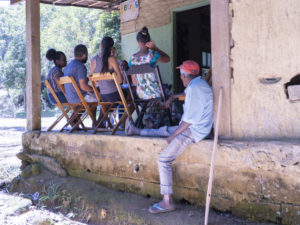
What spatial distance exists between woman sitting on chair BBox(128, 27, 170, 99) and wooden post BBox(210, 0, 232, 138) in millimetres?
1025

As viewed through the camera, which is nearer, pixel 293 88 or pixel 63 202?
pixel 293 88

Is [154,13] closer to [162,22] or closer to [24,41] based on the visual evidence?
[162,22]

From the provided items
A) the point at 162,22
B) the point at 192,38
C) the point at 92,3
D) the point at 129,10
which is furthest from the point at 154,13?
the point at 92,3

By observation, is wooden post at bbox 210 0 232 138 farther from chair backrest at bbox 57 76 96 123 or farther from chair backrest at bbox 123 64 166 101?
chair backrest at bbox 57 76 96 123

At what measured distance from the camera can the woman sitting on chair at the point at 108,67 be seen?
432 cm

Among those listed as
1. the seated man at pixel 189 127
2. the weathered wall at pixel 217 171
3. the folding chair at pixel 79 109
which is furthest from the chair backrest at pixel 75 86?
the seated man at pixel 189 127

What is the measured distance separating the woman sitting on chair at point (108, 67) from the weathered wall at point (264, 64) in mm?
1871

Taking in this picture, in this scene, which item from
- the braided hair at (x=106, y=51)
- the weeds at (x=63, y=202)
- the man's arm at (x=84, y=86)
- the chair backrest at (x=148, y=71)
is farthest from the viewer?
the man's arm at (x=84, y=86)

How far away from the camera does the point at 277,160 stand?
2686 mm

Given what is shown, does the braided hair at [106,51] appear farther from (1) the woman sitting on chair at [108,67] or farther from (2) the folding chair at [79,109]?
(2) the folding chair at [79,109]

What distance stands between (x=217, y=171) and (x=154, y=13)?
426 centimetres

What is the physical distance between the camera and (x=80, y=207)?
3818 millimetres

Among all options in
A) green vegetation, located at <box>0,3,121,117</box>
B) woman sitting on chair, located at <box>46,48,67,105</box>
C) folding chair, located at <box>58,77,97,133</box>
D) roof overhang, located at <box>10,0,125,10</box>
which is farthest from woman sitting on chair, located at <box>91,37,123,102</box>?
green vegetation, located at <box>0,3,121,117</box>

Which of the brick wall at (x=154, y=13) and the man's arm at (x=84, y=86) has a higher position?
the brick wall at (x=154, y=13)
